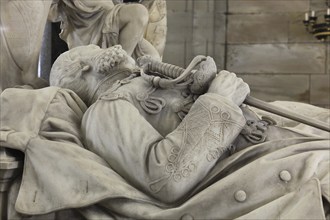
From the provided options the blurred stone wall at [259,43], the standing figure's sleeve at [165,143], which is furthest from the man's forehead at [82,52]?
the blurred stone wall at [259,43]

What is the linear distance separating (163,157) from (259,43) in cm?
551

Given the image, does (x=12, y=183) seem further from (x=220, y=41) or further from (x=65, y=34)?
(x=220, y=41)

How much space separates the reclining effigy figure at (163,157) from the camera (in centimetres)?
204

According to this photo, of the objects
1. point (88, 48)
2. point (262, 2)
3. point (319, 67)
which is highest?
point (88, 48)

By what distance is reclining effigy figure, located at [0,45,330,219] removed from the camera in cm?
204

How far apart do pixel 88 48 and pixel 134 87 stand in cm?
43

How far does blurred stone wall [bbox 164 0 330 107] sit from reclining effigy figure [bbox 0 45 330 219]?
4.93 metres

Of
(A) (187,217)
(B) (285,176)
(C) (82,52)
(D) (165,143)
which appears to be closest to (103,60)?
(C) (82,52)

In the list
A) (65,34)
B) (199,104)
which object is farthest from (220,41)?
(199,104)

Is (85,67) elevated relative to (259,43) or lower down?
elevated

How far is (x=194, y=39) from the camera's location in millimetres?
7316

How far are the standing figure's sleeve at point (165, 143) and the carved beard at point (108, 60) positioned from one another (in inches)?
11.7

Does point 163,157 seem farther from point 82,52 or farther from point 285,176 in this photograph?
point 82,52

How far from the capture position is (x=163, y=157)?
2104 mm
